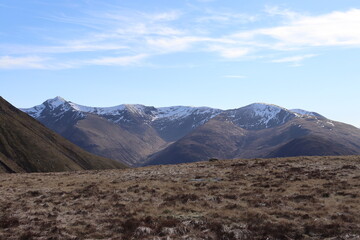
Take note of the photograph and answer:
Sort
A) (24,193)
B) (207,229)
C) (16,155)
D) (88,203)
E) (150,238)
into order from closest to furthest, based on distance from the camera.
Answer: (150,238), (207,229), (88,203), (24,193), (16,155)

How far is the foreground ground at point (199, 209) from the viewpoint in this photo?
19594 millimetres

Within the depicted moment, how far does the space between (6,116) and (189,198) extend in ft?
645

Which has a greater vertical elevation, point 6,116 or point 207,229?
→ point 6,116

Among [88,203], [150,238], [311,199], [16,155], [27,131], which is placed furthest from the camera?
[27,131]

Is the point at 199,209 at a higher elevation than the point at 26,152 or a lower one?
higher

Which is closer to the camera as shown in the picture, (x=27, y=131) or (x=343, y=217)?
(x=343, y=217)

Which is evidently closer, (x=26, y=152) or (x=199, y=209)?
(x=199, y=209)

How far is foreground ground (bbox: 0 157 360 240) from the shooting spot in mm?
19594

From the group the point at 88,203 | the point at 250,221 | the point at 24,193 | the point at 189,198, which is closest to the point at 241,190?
the point at 189,198

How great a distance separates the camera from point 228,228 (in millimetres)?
19969

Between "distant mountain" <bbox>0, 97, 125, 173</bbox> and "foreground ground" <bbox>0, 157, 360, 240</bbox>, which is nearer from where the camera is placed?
"foreground ground" <bbox>0, 157, 360, 240</bbox>

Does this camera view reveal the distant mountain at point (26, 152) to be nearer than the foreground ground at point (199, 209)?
No

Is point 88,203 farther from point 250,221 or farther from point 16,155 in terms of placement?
point 16,155

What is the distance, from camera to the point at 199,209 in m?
24.8
